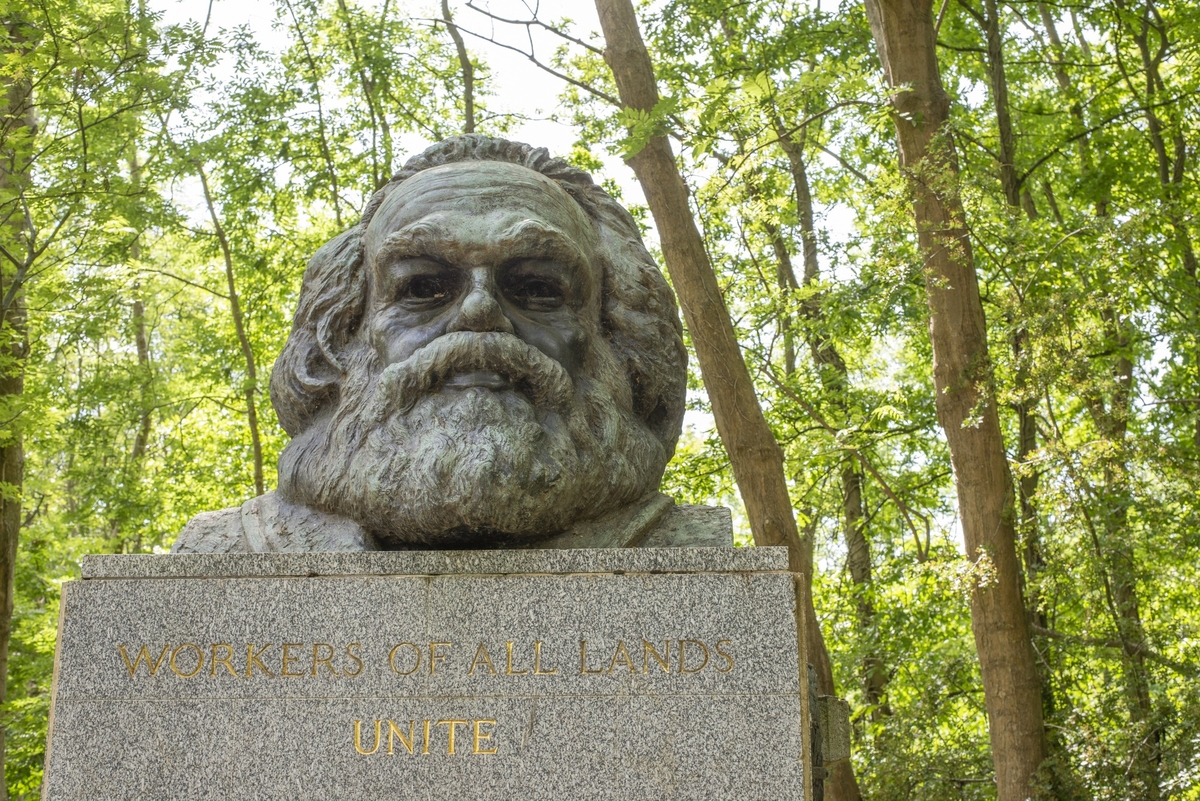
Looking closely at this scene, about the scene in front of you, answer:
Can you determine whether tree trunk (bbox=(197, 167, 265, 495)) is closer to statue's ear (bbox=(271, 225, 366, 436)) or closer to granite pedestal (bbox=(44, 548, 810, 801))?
statue's ear (bbox=(271, 225, 366, 436))

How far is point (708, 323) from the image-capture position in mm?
9211

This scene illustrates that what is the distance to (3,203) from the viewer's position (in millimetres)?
8531

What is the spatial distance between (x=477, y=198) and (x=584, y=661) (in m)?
1.77

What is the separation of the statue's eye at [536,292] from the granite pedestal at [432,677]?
1126 mm

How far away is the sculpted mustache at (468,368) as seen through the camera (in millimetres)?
4109

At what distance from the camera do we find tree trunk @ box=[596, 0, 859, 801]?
8.95 m

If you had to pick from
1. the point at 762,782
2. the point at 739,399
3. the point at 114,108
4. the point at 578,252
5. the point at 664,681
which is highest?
the point at 114,108

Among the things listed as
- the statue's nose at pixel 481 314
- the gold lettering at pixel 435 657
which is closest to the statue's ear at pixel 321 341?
the statue's nose at pixel 481 314

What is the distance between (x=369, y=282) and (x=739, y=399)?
4681 mm

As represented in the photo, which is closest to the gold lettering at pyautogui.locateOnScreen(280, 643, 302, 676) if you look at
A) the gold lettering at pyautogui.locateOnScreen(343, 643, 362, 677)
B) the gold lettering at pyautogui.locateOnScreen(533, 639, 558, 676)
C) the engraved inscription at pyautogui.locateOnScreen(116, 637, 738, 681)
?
the engraved inscription at pyautogui.locateOnScreen(116, 637, 738, 681)

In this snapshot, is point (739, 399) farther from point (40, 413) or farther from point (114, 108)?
point (114, 108)

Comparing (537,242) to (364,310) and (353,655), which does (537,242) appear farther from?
(353,655)

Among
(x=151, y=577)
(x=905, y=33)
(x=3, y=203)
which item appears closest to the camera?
(x=151, y=577)

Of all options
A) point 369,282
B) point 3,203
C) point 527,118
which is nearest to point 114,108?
point 3,203
